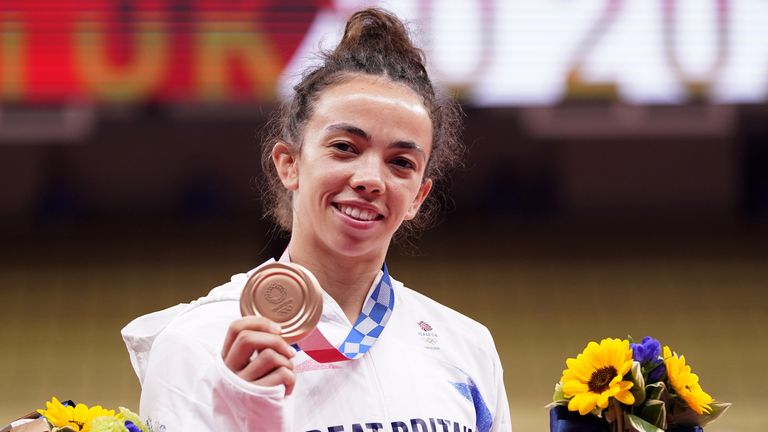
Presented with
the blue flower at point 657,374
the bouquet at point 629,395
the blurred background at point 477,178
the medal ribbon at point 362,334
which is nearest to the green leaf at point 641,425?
the bouquet at point 629,395

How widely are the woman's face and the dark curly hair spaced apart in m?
0.03

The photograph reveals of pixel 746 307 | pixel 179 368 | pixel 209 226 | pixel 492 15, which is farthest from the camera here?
pixel 209 226

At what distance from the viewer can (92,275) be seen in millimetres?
8469

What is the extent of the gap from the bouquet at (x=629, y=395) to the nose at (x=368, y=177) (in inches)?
18.7

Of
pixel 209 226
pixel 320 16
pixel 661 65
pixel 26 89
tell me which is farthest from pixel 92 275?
pixel 661 65

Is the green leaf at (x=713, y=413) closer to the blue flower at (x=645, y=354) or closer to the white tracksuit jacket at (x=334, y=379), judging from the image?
the blue flower at (x=645, y=354)

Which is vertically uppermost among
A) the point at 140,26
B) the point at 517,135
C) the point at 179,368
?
the point at 517,135

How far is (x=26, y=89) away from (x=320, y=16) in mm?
1582

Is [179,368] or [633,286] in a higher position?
[633,286]

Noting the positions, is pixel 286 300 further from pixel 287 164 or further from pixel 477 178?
pixel 477 178

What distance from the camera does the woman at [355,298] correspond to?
5.31ft

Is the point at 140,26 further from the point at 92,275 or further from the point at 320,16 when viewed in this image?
the point at 92,275

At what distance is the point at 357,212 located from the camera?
5.55ft

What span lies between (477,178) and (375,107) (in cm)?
780
